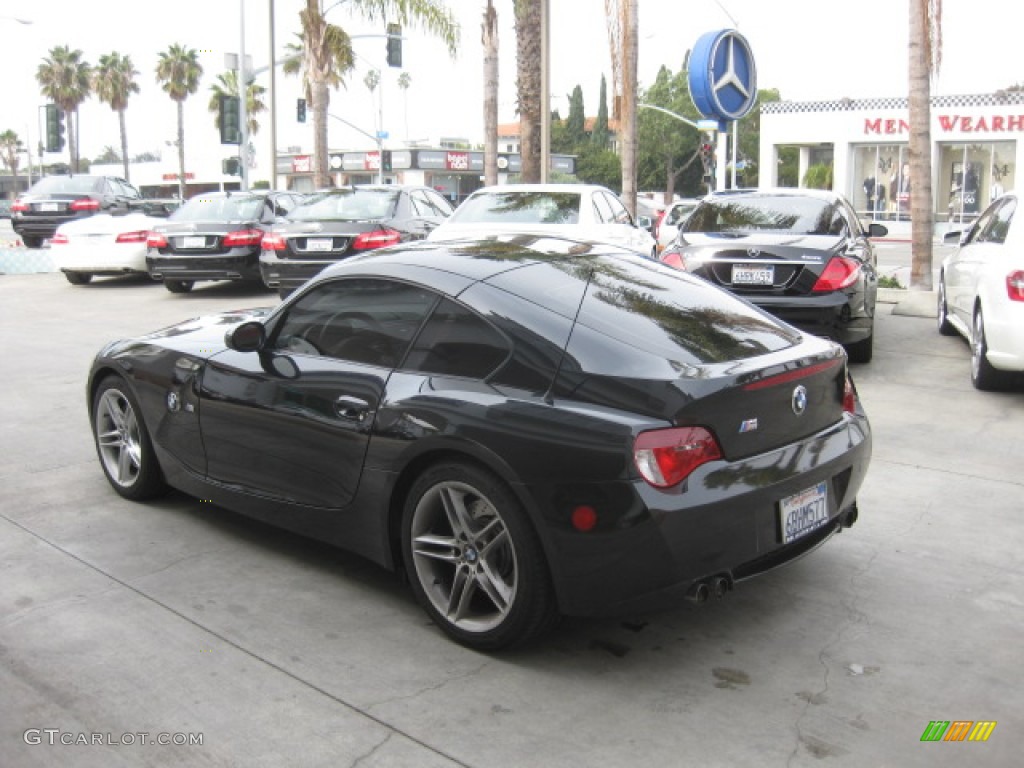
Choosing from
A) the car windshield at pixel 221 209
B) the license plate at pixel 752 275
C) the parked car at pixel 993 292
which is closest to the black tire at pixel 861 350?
the parked car at pixel 993 292

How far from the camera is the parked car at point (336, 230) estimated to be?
13172mm

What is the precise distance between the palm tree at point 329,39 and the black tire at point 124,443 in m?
20.2

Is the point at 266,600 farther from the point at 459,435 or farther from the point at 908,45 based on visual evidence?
the point at 908,45

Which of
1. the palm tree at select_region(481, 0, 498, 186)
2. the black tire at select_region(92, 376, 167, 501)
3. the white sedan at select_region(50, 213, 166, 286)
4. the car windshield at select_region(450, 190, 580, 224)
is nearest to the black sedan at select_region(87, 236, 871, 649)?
the black tire at select_region(92, 376, 167, 501)

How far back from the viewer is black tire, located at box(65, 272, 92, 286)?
17641 mm

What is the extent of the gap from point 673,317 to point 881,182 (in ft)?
132

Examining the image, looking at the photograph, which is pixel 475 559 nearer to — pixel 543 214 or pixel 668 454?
pixel 668 454

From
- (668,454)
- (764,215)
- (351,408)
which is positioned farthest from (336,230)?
(668,454)

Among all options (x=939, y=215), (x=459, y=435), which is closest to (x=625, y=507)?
(x=459, y=435)

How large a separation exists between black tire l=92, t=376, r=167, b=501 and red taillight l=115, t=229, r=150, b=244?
11.8 m

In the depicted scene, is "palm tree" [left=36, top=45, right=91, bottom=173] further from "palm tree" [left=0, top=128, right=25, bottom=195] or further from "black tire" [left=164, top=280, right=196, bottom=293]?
"black tire" [left=164, top=280, right=196, bottom=293]

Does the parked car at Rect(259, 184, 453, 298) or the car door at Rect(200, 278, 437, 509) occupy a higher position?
the parked car at Rect(259, 184, 453, 298)

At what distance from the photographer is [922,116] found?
45.1 ft
